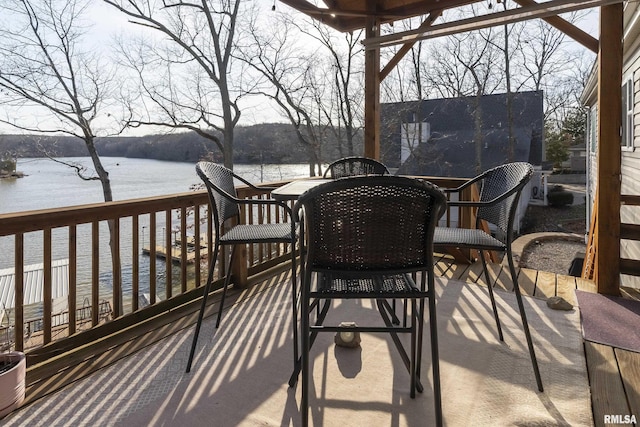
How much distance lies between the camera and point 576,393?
1.92 m

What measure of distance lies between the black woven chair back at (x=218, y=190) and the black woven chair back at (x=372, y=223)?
92 centimetres

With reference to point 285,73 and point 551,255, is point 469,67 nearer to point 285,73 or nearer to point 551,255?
point 285,73

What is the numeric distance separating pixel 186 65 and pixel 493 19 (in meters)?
9.26

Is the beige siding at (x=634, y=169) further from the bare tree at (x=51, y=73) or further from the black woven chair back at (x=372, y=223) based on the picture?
the bare tree at (x=51, y=73)

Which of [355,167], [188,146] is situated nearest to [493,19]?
[355,167]

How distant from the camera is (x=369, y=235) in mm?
1512

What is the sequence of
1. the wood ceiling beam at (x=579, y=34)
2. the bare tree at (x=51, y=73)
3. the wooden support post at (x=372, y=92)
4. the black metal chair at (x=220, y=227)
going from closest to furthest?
the black metal chair at (x=220, y=227)
the wood ceiling beam at (x=579, y=34)
the wooden support post at (x=372, y=92)
the bare tree at (x=51, y=73)

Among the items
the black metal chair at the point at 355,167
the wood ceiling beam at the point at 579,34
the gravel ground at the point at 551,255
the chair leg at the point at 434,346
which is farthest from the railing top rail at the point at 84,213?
the gravel ground at the point at 551,255

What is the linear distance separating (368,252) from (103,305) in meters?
10.9

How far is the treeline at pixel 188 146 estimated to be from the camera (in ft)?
34.3

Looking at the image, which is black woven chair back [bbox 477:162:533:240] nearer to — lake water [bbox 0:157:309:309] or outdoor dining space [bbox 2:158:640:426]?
outdoor dining space [bbox 2:158:640:426]

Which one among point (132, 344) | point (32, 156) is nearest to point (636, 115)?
point (132, 344)

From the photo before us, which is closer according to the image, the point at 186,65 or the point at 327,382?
the point at 327,382

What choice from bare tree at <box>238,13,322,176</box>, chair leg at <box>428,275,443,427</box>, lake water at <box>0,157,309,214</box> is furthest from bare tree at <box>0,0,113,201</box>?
chair leg at <box>428,275,443,427</box>
